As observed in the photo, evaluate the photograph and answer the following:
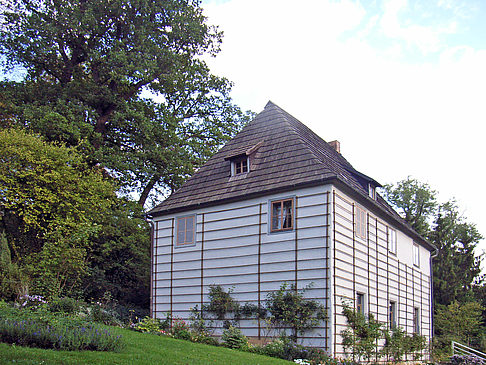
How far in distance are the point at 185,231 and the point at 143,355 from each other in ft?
29.8

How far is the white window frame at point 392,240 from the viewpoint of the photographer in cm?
2105

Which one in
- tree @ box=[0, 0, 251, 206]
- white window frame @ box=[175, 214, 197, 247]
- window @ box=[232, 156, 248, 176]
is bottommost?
white window frame @ box=[175, 214, 197, 247]

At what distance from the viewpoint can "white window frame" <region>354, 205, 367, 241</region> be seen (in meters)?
17.8

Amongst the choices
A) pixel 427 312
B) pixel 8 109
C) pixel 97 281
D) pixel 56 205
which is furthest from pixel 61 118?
pixel 427 312

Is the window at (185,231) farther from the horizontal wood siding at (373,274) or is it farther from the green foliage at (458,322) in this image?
the green foliage at (458,322)

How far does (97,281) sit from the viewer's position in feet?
81.1

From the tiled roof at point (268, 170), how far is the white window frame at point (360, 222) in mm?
473

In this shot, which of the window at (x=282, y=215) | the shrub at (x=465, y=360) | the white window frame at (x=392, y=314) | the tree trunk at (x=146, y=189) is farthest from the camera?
the tree trunk at (x=146, y=189)

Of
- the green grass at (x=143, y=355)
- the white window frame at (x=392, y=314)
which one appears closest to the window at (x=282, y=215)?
the green grass at (x=143, y=355)

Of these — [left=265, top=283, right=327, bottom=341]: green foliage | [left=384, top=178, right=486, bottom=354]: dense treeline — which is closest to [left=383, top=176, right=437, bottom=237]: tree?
[left=384, top=178, right=486, bottom=354]: dense treeline

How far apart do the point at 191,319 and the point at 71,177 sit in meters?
8.68

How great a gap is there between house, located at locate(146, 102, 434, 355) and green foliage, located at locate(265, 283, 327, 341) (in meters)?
0.27

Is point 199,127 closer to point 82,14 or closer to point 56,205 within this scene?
point 82,14

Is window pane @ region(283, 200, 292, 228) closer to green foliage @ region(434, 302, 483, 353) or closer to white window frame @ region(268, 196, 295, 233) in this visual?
white window frame @ region(268, 196, 295, 233)
